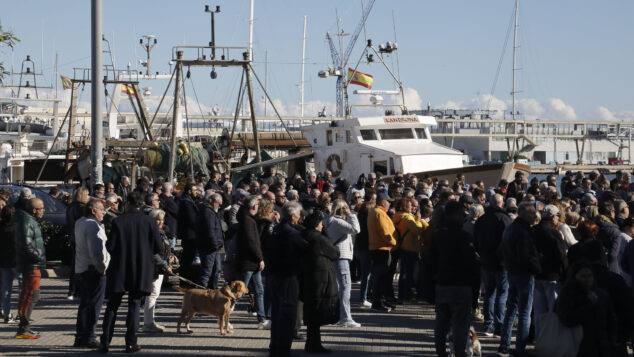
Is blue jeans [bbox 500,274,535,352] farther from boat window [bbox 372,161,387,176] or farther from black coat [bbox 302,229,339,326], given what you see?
boat window [bbox 372,161,387,176]

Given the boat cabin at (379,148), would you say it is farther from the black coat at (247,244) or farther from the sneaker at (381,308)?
the black coat at (247,244)

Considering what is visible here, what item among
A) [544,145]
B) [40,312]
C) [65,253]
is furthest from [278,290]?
[544,145]

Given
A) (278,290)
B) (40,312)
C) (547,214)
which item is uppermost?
(547,214)

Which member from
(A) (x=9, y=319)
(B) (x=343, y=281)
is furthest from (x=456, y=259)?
(A) (x=9, y=319)

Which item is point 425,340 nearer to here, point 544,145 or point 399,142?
point 399,142

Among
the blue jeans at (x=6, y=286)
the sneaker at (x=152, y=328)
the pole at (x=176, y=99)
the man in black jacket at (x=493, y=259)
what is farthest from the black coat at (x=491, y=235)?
the pole at (x=176, y=99)

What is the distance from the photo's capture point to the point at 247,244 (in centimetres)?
1092

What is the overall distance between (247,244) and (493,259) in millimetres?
2968

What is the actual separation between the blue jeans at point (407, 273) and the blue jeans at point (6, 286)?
5.55 meters

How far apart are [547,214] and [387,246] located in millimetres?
3064

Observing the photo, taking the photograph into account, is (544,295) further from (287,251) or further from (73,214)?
(73,214)

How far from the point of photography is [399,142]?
92.5 ft

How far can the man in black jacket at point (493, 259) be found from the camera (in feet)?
35.0

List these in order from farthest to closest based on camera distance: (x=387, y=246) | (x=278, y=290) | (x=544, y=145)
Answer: (x=544, y=145) < (x=387, y=246) < (x=278, y=290)
